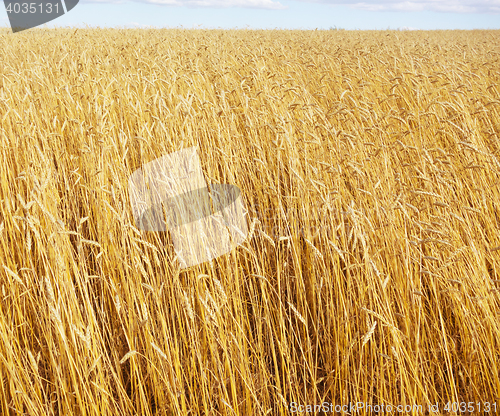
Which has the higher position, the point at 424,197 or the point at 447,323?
the point at 424,197

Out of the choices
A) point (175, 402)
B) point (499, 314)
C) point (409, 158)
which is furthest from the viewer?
point (409, 158)

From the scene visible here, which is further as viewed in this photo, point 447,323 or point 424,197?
point 424,197

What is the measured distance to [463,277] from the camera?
1.31 meters

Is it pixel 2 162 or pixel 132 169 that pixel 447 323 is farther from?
pixel 2 162

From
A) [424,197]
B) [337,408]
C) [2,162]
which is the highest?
[2,162]

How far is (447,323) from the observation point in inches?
58.6

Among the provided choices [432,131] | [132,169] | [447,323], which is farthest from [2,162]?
[432,131]

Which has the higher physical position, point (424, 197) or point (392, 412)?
point (424, 197)

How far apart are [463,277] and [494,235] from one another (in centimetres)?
58

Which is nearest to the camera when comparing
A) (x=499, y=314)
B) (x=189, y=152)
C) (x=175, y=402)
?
(x=175, y=402)

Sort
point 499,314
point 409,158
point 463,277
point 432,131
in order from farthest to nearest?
1. point 432,131
2. point 409,158
3. point 463,277
4. point 499,314

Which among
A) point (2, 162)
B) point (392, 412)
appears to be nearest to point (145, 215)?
point (2, 162)

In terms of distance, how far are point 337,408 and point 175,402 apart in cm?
57

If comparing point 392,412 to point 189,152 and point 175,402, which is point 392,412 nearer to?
point 175,402
